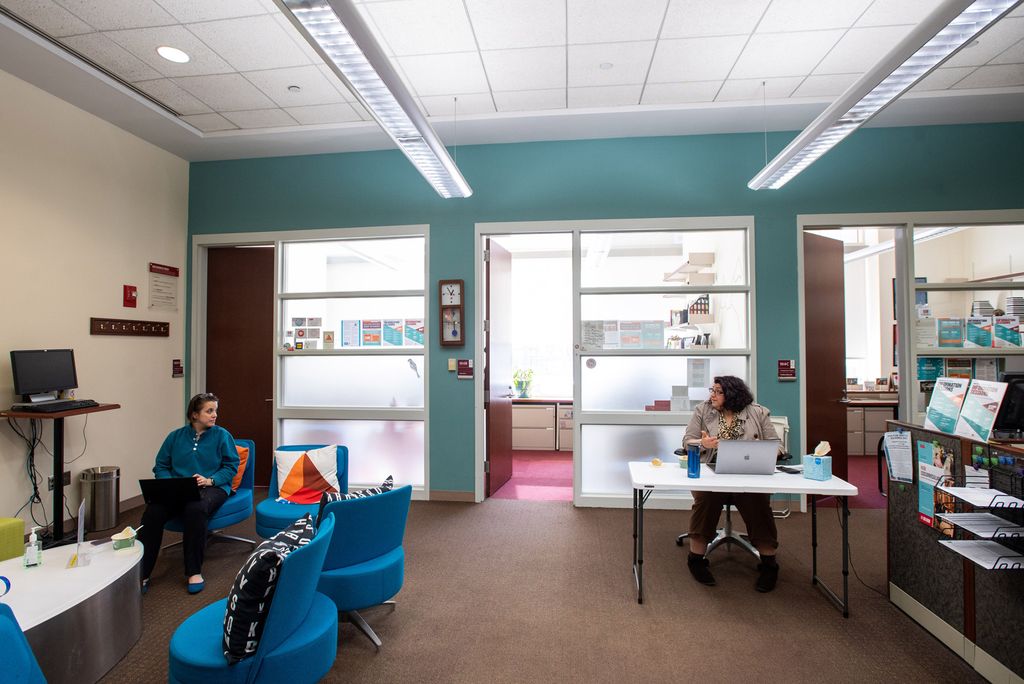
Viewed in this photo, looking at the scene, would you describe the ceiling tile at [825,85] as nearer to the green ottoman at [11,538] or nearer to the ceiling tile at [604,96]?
the ceiling tile at [604,96]

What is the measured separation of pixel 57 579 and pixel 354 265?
3.22 m

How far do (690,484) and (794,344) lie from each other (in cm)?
224

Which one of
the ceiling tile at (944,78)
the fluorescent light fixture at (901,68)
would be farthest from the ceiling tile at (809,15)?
the ceiling tile at (944,78)

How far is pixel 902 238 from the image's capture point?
430cm

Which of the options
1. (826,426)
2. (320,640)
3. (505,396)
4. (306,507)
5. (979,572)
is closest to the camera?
(320,640)

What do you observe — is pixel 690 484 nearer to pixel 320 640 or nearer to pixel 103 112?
pixel 320 640

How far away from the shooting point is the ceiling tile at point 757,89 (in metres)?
3.69

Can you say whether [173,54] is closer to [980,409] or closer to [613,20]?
[613,20]

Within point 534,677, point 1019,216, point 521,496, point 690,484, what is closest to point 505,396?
point 521,496

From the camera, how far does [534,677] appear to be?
217 cm

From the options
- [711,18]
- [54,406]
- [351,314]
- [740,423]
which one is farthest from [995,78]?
[54,406]

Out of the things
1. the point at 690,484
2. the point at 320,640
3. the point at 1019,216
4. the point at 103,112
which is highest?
the point at 103,112

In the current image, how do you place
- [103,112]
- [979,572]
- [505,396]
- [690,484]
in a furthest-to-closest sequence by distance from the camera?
1. [505,396]
2. [103,112]
3. [690,484]
4. [979,572]

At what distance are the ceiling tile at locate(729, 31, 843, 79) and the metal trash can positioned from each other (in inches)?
214
